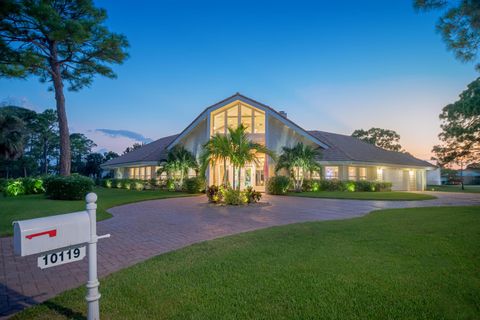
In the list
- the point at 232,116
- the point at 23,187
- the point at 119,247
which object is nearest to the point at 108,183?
the point at 23,187

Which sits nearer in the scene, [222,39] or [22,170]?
[222,39]

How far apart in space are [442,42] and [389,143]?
45.3 m

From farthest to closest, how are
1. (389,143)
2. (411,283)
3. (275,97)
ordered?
(389,143) < (275,97) < (411,283)

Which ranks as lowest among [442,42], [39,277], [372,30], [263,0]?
[39,277]

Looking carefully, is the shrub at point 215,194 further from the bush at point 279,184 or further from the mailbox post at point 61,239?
the mailbox post at point 61,239

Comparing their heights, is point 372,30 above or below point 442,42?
above

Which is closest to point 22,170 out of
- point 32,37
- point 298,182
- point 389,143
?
point 32,37

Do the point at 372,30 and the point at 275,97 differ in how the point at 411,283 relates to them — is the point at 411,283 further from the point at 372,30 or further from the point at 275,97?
the point at 275,97

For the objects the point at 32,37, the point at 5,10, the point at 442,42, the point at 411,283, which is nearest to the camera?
the point at 411,283

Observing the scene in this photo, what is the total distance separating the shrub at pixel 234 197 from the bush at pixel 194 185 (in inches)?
347

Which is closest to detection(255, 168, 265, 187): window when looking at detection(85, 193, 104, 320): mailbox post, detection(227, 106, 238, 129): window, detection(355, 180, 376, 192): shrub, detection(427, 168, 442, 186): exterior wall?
detection(227, 106, 238, 129): window

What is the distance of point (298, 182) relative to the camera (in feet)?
72.6

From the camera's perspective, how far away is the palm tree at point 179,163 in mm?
23359

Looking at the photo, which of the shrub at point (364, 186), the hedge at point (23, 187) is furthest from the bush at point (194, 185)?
the shrub at point (364, 186)
